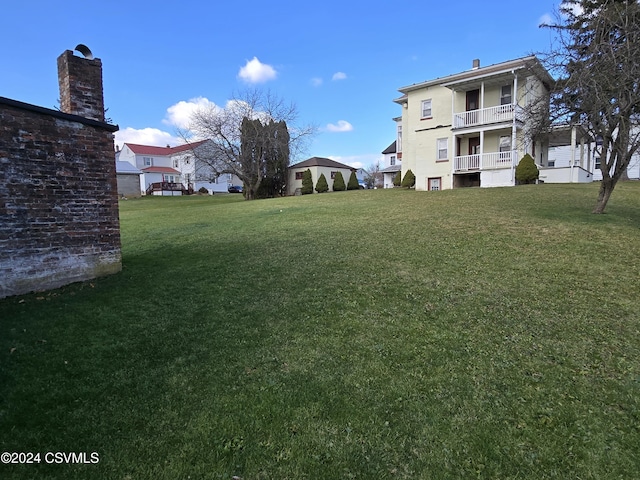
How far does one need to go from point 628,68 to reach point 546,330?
5.94 meters

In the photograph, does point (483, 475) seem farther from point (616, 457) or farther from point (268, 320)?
point (268, 320)

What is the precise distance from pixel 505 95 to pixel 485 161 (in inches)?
154

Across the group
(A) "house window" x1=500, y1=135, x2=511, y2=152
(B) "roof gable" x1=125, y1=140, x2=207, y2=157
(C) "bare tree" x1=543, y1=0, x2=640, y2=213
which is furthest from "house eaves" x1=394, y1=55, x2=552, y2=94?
(B) "roof gable" x1=125, y1=140, x2=207, y2=157

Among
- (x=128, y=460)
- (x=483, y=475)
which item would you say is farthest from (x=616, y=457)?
(x=128, y=460)

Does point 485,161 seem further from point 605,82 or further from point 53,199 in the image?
point 53,199

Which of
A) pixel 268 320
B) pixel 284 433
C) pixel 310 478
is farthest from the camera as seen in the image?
pixel 268 320

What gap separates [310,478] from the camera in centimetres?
221

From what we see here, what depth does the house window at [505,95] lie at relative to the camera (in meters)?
19.5

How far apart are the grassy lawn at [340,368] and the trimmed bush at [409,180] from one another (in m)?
18.0

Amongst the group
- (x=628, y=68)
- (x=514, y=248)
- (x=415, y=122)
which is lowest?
(x=514, y=248)

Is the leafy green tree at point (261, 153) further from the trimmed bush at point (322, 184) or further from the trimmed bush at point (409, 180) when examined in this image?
the trimmed bush at point (409, 180)

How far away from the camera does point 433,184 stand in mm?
21672

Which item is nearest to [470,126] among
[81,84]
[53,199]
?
[81,84]

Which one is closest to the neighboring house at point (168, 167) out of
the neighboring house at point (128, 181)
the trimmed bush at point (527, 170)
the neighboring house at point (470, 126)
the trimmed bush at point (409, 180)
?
the neighboring house at point (128, 181)
